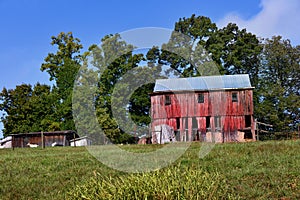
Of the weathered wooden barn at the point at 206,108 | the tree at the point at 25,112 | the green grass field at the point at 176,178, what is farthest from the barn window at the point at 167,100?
the green grass field at the point at 176,178

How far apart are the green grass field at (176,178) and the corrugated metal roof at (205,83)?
70.0 feet

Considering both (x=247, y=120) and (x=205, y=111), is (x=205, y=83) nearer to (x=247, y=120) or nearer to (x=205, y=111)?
(x=205, y=111)

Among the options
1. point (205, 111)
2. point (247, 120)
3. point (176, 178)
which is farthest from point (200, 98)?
point (176, 178)

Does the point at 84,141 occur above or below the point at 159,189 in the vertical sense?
below

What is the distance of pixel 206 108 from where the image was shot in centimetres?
4188

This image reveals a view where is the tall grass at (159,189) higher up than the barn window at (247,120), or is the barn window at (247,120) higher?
the barn window at (247,120)

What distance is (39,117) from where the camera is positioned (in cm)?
5575

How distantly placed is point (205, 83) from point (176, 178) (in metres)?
36.1

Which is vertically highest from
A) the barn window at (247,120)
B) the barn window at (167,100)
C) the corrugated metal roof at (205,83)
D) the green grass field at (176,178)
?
the corrugated metal roof at (205,83)

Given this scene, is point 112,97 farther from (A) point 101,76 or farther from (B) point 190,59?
(B) point 190,59

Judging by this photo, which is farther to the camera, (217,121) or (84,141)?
(84,141)

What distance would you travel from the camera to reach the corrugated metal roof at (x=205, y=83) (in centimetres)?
4197

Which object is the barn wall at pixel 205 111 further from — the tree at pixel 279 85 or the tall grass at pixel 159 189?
the tall grass at pixel 159 189

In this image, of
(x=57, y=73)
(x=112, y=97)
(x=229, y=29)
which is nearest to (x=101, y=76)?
(x=112, y=97)
